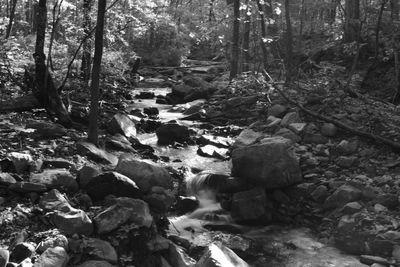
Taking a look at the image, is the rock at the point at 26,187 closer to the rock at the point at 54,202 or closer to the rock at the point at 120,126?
the rock at the point at 54,202

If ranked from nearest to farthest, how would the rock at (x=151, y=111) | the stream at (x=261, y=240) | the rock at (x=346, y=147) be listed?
the stream at (x=261, y=240) → the rock at (x=346, y=147) → the rock at (x=151, y=111)

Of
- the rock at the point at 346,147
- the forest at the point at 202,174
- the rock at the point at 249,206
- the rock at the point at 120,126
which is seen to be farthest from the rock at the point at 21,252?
the rock at the point at 346,147

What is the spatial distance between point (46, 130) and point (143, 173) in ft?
11.0

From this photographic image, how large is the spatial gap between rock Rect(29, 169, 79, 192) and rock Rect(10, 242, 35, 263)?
5.71 ft

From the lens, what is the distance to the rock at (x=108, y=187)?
6.86 m

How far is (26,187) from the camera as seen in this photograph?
250 inches

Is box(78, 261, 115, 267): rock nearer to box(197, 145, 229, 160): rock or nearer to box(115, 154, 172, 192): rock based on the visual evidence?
box(115, 154, 172, 192): rock

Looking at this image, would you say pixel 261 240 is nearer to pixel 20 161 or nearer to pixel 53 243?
pixel 53 243

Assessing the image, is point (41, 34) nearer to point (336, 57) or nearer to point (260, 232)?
point (260, 232)

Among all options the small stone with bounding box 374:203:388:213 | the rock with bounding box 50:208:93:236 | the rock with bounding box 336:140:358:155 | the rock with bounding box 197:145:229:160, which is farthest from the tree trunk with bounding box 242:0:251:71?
the rock with bounding box 50:208:93:236

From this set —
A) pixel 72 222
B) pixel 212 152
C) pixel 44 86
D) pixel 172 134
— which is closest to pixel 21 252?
pixel 72 222

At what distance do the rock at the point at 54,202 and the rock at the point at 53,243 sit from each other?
27.2 inches

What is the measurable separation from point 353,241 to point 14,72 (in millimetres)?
11322

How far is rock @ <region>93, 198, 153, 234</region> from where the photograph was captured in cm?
594
